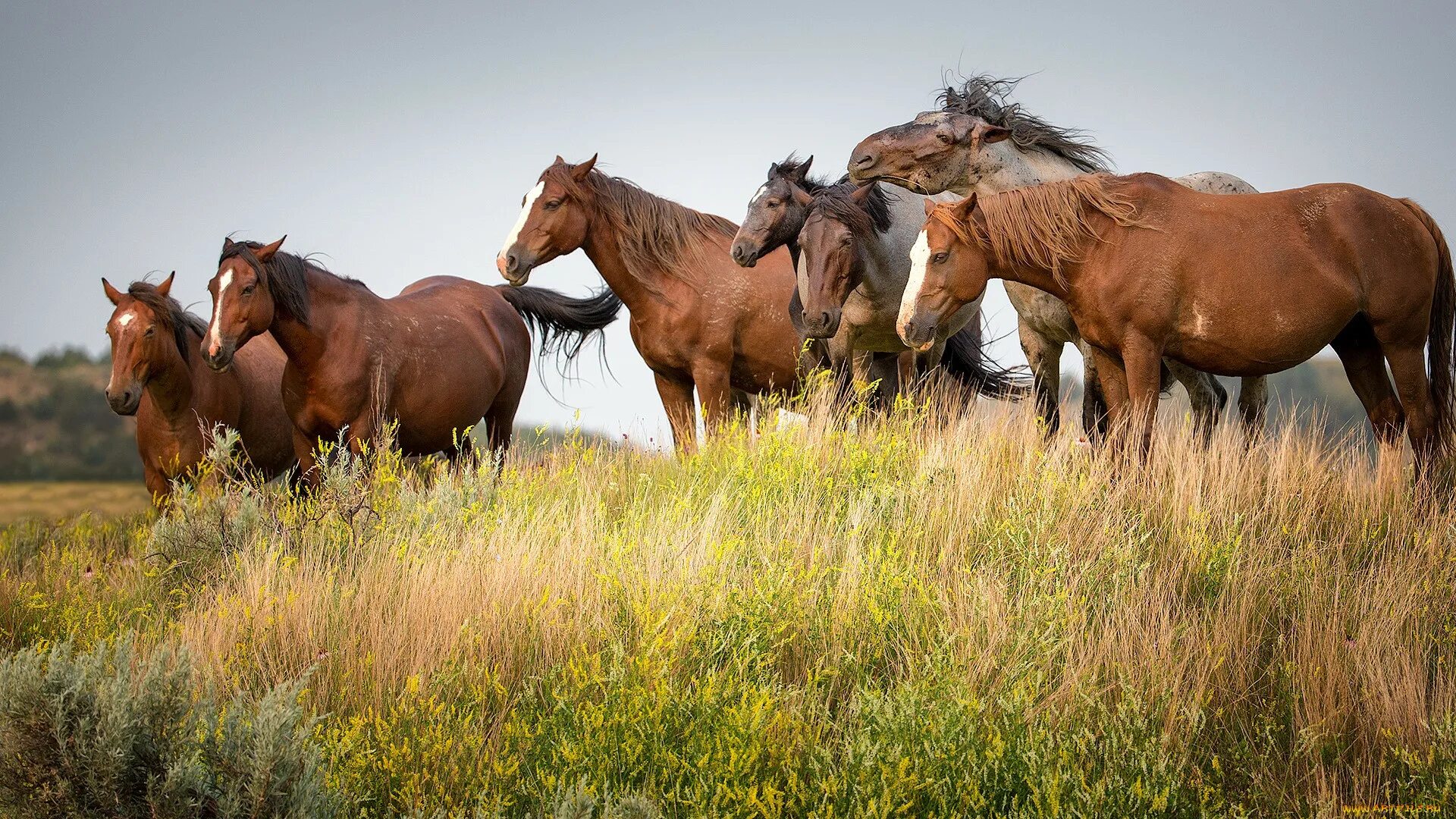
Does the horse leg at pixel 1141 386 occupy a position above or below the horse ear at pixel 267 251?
below

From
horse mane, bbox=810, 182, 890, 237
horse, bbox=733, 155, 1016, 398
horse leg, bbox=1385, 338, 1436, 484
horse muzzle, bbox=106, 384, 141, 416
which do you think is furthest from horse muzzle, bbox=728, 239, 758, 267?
horse muzzle, bbox=106, 384, 141, 416

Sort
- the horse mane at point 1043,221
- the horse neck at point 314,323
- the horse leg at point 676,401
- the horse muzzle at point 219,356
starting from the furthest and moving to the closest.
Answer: the horse leg at point 676,401 < the horse neck at point 314,323 < the horse muzzle at point 219,356 < the horse mane at point 1043,221

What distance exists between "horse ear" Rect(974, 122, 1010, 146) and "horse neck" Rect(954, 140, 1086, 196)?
9 centimetres

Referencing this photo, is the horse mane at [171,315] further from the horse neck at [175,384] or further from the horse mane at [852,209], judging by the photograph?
the horse mane at [852,209]

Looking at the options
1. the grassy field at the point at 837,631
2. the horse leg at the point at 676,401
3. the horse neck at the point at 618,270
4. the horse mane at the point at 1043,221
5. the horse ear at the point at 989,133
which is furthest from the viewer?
the horse leg at the point at 676,401

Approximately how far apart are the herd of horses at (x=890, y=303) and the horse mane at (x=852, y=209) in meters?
0.02

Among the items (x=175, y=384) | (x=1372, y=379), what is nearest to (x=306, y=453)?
(x=175, y=384)

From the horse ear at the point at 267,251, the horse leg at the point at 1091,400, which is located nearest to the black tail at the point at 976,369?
the horse leg at the point at 1091,400

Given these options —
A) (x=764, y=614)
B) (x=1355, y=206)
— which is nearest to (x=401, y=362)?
(x=764, y=614)

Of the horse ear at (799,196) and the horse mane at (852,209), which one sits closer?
the horse mane at (852,209)

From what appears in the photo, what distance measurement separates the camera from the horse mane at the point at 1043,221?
673cm

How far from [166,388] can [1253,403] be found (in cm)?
832

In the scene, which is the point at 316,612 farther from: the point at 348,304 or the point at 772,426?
the point at 348,304

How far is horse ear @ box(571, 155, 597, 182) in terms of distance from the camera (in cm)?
916
